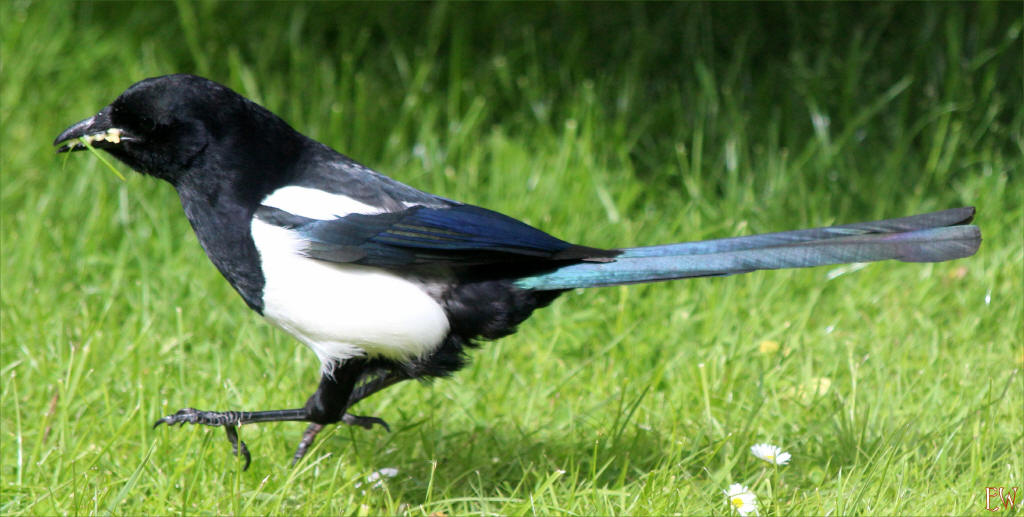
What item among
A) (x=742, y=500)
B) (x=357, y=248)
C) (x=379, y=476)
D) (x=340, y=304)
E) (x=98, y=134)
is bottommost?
(x=379, y=476)

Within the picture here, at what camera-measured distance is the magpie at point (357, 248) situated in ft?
7.15

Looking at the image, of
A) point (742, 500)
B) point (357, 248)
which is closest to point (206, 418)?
point (357, 248)

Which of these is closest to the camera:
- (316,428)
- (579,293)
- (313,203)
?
(313,203)

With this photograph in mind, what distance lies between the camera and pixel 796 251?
214 centimetres

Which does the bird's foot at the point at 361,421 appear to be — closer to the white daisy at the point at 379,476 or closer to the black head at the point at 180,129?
the white daisy at the point at 379,476

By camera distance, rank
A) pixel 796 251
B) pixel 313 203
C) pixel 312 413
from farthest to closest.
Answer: pixel 312 413
pixel 313 203
pixel 796 251

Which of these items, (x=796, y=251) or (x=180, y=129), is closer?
(x=796, y=251)

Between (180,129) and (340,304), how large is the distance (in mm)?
481

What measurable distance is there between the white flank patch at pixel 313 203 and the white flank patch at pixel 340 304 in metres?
0.06

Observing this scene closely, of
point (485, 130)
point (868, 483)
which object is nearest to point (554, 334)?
point (868, 483)

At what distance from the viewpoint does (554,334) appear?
3027 mm

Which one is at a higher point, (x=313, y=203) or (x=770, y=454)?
(x=313, y=203)

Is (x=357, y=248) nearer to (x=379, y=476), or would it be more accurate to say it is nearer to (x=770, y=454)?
(x=379, y=476)

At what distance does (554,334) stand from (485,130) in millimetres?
A: 1313
